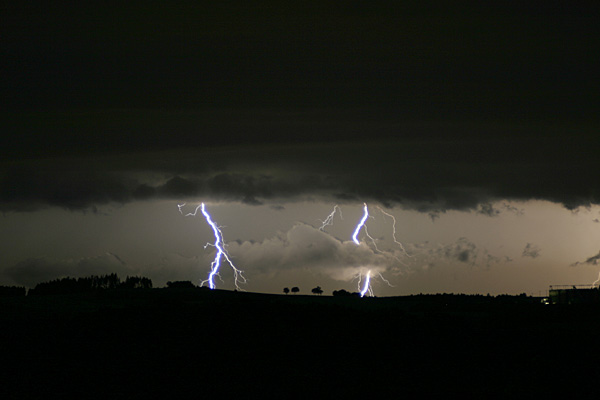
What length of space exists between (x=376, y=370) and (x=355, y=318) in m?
18.8

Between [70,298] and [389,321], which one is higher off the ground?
[70,298]

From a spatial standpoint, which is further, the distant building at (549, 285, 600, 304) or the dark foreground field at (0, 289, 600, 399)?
the distant building at (549, 285, 600, 304)

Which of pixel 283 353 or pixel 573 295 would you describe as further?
pixel 573 295

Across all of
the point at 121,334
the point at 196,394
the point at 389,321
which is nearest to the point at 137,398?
the point at 196,394

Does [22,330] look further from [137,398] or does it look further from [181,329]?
[137,398]

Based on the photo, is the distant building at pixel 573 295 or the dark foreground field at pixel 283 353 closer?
the dark foreground field at pixel 283 353

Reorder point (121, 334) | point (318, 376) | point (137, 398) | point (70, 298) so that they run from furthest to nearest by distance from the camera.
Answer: point (70, 298), point (121, 334), point (318, 376), point (137, 398)

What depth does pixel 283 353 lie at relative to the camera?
47156 millimetres

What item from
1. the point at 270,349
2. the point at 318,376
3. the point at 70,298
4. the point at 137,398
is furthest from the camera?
the point at 70,298

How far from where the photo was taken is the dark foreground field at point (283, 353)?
3800 centimetres

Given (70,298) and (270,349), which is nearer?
(270,349)

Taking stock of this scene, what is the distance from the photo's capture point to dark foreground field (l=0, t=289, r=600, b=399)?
38.0 m

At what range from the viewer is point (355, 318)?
200ft

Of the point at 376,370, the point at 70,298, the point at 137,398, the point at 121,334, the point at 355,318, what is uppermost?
the point at 70,298
